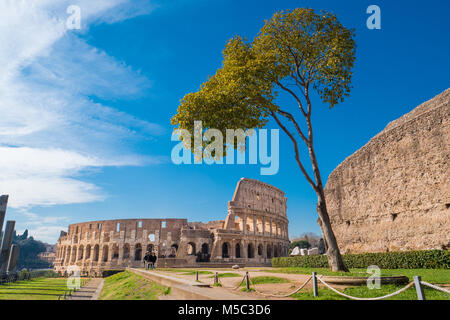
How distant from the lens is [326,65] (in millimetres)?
10672

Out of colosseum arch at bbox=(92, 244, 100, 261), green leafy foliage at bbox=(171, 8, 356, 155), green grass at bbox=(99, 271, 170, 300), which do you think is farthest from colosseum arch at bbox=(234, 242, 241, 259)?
green leafy foliage at bbox=(171, 8, 356, 155)

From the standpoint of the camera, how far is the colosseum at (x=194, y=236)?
37406 millimetres

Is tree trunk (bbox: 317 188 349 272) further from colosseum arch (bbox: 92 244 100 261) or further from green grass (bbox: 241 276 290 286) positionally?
colosseum arch (bbox: 92 244 100 261)

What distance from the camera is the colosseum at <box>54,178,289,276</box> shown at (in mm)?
37406

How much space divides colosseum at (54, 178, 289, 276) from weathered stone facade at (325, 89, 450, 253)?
2075 cm

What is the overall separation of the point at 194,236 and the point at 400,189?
2692cm

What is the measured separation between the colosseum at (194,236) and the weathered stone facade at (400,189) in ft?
68.1

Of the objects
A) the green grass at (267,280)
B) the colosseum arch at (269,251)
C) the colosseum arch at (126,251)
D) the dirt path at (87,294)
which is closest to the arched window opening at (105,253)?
the colosseum arch at (126,251)

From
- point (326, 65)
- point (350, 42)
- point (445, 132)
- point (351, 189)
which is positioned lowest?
point (351, 189)

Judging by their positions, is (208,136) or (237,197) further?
(237,197)

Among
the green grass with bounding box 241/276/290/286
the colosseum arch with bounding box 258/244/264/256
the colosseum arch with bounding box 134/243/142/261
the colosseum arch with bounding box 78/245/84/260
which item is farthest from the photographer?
the colosseum arch with bounding box 78/245/84/260
